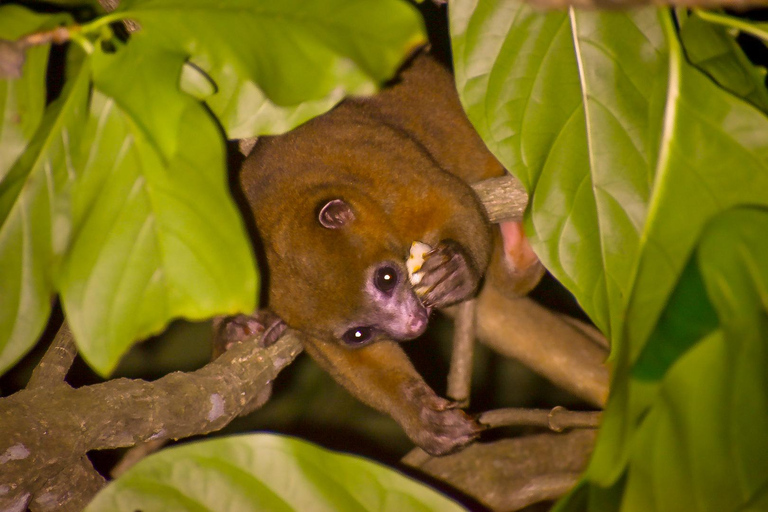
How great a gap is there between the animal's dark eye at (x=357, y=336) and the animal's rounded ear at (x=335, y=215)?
470 mm

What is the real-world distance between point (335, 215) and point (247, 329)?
755mm

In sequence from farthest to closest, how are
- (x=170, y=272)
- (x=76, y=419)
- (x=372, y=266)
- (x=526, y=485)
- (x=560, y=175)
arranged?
1. (x=526, y=485)
2. (x=372, y=266)
3. (x=76, y=419)
4. (x=560, y=175)
5. (x=170, y=272)

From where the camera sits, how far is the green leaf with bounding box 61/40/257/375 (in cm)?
131

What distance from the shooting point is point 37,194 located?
1455mm

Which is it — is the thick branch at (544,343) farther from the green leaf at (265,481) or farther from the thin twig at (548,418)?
the green leaf at (265,481)

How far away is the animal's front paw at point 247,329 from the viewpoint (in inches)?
112

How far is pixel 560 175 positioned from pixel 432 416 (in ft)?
4.95

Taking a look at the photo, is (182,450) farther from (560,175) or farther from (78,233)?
(560,175)

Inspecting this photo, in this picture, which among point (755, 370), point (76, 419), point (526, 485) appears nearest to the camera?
point (755, 370)

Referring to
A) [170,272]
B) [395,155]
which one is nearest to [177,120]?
[170,272]

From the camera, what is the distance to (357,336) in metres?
3.00

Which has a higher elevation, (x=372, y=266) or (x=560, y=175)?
(x=560, y=175)

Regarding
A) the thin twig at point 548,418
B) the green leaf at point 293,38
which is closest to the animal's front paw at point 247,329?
the thin twig at point 548,418

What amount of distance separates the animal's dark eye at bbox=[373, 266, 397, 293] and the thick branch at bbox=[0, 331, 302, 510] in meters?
0.56
